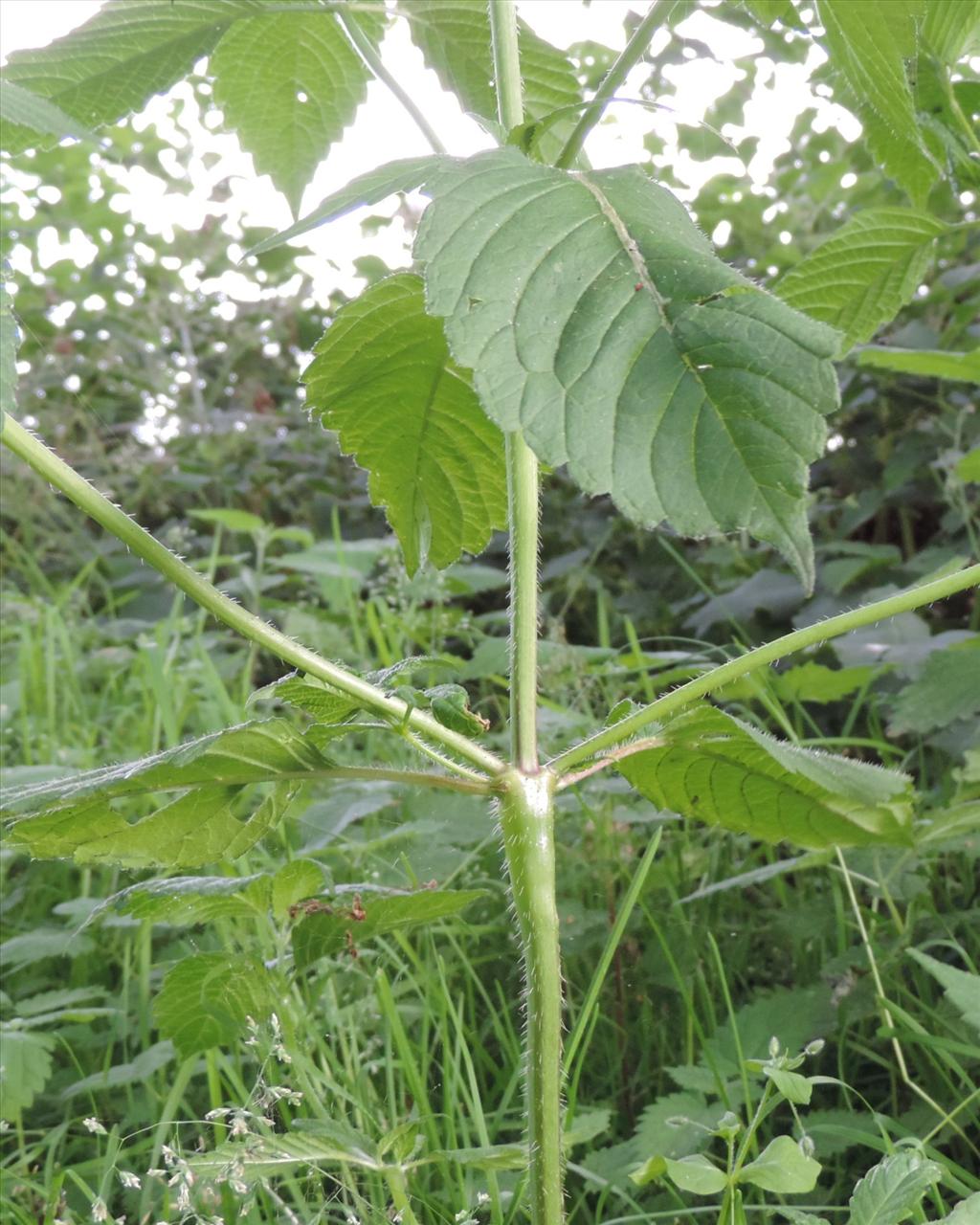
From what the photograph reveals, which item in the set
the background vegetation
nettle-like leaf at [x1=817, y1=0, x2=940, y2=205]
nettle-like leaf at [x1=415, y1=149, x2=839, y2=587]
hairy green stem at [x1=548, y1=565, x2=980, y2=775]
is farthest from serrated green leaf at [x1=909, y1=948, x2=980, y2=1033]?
nettle-like leaf at [x1=817, y1=0, x2=940, y2=205]

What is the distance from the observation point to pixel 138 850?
71cm

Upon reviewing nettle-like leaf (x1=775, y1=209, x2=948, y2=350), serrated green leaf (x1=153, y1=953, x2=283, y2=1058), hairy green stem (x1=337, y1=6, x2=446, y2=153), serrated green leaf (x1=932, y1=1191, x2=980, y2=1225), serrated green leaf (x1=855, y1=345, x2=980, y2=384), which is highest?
hairy green stem (x1=337, y1=6, x2=446, y2=153)

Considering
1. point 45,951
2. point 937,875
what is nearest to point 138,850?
point 45,951

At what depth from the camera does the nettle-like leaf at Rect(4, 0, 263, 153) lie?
0.86m

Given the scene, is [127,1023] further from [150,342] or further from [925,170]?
[150,342]

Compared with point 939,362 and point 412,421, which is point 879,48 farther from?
point 939,362

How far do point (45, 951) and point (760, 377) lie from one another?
1.04 meters

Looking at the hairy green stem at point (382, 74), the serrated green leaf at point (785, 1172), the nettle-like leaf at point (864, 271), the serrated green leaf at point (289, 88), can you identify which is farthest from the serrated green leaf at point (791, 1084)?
the serrated green leaf at point (289, 88)

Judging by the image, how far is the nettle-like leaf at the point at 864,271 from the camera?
2.97 feet

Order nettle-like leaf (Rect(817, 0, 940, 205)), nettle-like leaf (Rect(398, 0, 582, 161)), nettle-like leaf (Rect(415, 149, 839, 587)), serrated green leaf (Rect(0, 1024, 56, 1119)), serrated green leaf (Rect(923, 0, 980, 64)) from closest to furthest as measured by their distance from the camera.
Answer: nettle-like leaf (Rect(415, 149, 839, 587)), nettle-like leaf (Rect(817, 0, 940, 205)), serrated green leaf (Rect(923, 0, 980, 64)), nettle-like leaf (Rect(398, 0, 582, 161)), serrated green leaf (Rect(0, 1024, 56, 1119))

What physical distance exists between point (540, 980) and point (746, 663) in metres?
0.20

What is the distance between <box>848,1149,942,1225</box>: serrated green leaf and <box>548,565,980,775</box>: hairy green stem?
260mm

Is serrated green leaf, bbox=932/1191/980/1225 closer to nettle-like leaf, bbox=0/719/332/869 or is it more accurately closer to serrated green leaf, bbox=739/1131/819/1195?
serrated green leaf, bbox=739/1131/819/1195

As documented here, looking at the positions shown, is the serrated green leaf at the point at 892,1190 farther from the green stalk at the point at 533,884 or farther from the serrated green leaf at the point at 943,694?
the serrated green leaf at the point at 943,694
